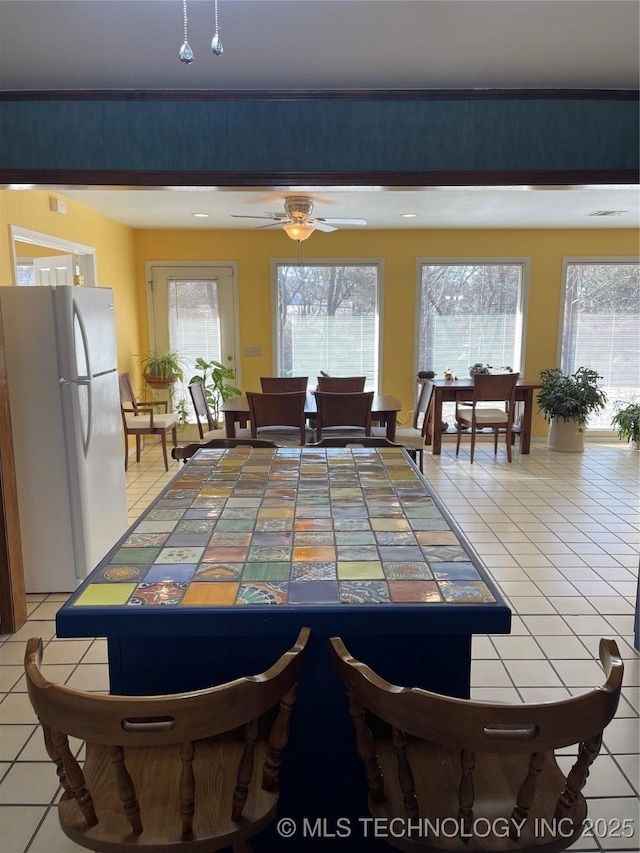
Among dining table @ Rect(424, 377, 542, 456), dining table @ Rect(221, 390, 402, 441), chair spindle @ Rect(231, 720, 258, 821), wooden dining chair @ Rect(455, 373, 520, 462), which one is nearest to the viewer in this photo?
chair spindle @ Rect(231, 720, 258, 821)

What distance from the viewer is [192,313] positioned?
694cm

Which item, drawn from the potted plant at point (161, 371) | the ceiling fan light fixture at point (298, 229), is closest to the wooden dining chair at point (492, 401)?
the ceiling fan light fixture at point (298, 229)

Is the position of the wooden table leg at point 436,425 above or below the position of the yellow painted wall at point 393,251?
below

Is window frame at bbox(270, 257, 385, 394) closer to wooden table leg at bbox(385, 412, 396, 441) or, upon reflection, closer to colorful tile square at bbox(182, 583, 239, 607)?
wooden table leg at bbox(385, 412, 396, 441)

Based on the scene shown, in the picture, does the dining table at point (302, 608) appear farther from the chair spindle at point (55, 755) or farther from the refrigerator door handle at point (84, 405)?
the refrigerator door handle at point (84, 405)

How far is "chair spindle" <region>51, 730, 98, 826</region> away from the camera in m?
1.05

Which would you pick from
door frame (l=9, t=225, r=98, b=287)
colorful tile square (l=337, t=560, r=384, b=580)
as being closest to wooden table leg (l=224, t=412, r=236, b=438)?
door frame (l=9, t=225, r=98, b=287)

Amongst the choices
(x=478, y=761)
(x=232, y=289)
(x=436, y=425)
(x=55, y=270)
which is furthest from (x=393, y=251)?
(x=478, y=761)

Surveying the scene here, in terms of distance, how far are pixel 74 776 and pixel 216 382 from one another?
229 inches

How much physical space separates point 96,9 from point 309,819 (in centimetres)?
248

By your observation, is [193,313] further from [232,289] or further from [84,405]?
[84,405]

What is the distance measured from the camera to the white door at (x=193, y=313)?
6828 millimetres

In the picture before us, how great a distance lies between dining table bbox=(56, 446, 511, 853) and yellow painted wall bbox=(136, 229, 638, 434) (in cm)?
527

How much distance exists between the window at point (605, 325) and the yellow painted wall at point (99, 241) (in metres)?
4.87
